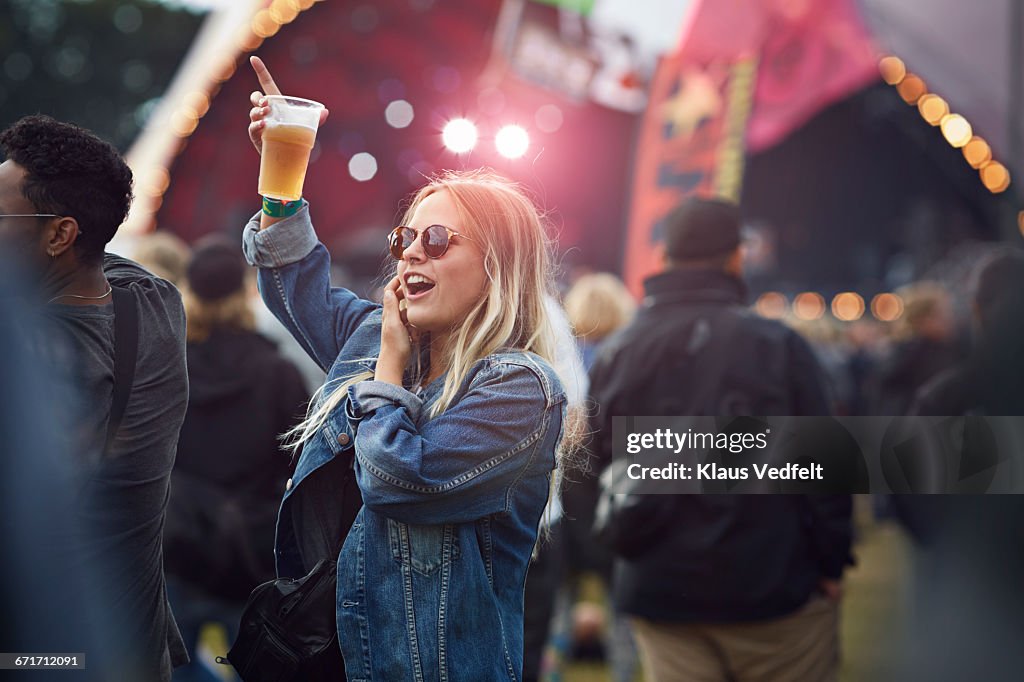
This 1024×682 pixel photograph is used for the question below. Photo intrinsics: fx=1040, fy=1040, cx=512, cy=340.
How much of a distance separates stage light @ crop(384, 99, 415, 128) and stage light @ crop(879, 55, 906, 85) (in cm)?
619

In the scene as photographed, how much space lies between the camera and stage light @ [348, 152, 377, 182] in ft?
48.7

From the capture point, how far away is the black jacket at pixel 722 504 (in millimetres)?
3055

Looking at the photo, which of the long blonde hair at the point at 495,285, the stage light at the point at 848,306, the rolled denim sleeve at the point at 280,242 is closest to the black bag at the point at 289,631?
the long blonde hair at the point at 495,285

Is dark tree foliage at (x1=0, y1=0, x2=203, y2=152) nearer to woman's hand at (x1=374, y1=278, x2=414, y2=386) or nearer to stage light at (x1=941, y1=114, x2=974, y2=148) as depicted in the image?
stage light at (x1=941, y1=114, x2=974, y2=148)

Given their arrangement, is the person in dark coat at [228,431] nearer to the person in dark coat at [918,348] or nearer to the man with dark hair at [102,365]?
the man with dark hair at [102,365]

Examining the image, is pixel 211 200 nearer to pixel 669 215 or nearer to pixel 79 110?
pixel 669 215

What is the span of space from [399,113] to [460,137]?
39.7 ft

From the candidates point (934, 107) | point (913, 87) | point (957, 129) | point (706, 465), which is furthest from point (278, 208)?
point (934, 107)

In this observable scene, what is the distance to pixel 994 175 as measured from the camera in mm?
12375

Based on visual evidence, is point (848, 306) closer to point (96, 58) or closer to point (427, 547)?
point (96, 58)

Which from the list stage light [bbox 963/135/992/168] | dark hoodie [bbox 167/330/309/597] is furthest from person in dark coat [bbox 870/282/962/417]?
stage light [bbox 963/135/992/168]

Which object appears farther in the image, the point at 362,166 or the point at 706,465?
the point at 362,166

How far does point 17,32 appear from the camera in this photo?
1984cm

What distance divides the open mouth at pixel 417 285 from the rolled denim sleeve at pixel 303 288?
25cm
